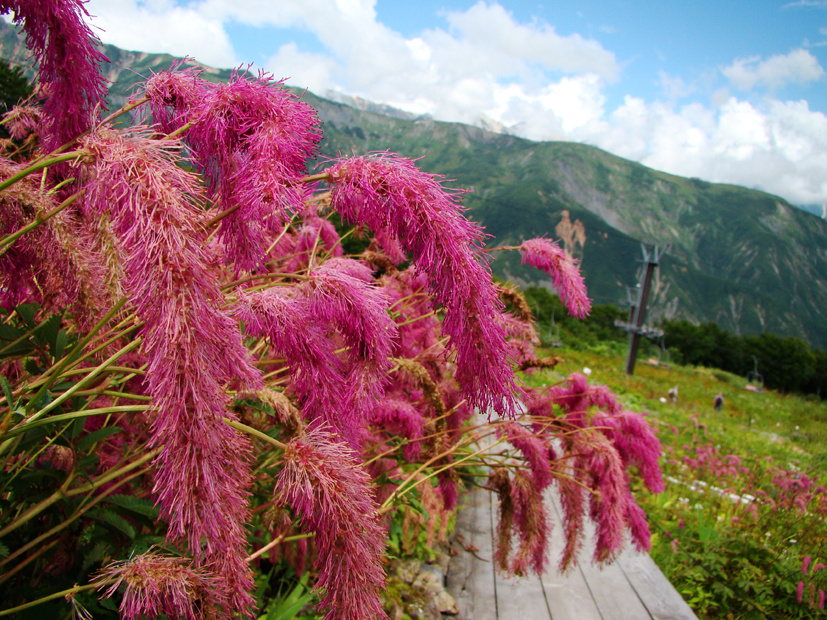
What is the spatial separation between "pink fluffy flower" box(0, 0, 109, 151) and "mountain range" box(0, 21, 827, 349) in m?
69.3

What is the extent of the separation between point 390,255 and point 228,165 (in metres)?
1.43

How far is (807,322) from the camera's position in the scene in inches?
3676

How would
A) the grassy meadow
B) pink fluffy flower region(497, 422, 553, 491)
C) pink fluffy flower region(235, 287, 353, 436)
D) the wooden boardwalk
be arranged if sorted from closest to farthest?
pink fluffy flower region(235, 287, 353, 436) → pink fluffy flower region(497, 422, 553, 491) → the wooden boardwalk → the grassy meadow

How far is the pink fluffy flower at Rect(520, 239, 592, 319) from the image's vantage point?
152 cm

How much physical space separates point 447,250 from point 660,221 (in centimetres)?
14837

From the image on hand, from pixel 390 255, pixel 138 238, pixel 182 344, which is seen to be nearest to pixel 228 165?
pixel 138 238

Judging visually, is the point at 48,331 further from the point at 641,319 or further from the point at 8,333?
the point at 641,319

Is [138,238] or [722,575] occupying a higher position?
[138,238]

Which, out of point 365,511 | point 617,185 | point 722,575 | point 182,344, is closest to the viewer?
point 182,344

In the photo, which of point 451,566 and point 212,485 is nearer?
point 212,485

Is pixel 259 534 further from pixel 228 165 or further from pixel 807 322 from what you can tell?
pixel 807 322

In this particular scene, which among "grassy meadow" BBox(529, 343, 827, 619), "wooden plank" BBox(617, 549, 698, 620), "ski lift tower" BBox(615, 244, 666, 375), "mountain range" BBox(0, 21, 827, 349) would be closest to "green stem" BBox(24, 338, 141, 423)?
"grassy meadow" BBox(529, 343, 827, 619)

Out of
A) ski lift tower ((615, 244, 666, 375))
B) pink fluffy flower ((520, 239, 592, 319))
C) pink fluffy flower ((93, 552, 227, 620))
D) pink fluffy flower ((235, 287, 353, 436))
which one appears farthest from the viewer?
ski lift tower ((615, 244, 666, 375))

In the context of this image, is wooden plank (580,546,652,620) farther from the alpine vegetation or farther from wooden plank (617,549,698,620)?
the alpine vegetation
